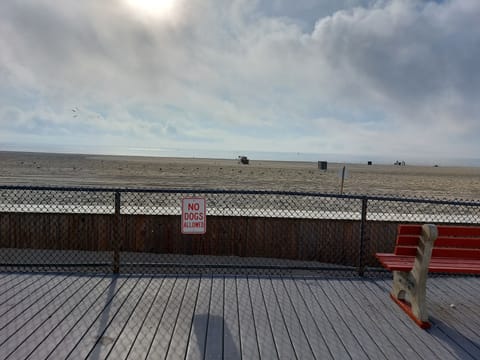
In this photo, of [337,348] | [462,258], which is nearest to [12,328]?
[337,348]

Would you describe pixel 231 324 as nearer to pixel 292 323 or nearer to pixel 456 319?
pixel 292 323

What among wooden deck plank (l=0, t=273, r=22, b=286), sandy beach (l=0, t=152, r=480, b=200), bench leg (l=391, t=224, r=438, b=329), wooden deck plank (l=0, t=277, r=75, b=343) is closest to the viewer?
wooden deck plank (l=0, t=277, r=75, b=343)

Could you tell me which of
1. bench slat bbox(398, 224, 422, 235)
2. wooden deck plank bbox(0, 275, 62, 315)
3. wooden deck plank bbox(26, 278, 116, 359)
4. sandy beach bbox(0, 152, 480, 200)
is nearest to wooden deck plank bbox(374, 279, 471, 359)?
bench slat bbox(398, 224, 422, 235)

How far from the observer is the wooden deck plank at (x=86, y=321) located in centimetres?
267

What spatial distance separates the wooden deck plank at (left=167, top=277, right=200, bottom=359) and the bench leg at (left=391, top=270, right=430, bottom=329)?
8.40 feet

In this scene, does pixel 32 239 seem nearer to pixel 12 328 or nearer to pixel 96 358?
pixel 12 328

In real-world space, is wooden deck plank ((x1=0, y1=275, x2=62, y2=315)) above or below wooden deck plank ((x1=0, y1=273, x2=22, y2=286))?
below

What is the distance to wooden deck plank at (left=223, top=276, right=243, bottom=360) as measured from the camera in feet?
8.86

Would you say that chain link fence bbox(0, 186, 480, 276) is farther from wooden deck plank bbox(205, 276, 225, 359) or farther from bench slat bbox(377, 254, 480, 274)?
bench slat bbox(377, 254, 480, 274)

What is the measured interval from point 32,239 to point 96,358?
194 inches

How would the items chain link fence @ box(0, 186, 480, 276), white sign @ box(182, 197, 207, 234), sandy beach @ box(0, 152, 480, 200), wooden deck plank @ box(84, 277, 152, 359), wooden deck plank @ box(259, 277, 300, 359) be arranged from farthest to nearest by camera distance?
sandy beach @ box(0, 152, 480, 200) → chain link fence @ box(0, 186, 480, 276) → white sign @ box(182, 197, 207, 234) → wooden deck plank @ box(259, 277, 300, 359) → wooden deck plank @ box(84, 277, 152, 359)

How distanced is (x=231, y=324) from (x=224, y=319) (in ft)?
0.39

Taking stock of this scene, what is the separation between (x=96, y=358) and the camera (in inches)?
102

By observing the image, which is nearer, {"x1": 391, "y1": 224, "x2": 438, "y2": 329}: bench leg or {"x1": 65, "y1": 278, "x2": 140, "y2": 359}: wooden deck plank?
{"x1": 65, "y1": 278, "x2": 140, "y2": 359}: wooden deck plank
